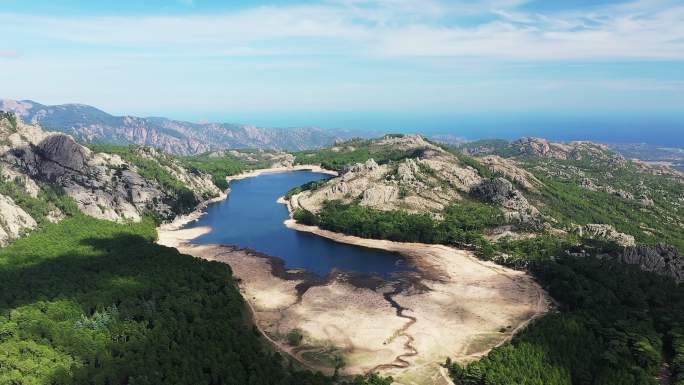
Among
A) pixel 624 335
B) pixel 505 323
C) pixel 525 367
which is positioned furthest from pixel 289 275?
pixel 624 335

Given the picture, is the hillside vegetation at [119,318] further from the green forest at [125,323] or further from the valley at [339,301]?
the valley at [339,301]

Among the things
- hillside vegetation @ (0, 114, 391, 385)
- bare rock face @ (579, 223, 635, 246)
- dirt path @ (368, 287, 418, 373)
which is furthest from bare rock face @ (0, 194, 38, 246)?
bare rock face @ (579, 223, 635, 246)

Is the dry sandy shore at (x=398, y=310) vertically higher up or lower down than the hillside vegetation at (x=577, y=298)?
lower down

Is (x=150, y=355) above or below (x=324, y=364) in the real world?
above

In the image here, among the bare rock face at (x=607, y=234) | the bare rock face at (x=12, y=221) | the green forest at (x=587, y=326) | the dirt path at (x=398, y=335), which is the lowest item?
the dirt path at (x=398, y=335)

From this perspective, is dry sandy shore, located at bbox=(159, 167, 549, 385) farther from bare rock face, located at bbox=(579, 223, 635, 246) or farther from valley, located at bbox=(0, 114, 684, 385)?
bare rock face, located at bbox=(579, 223, 635, 246)

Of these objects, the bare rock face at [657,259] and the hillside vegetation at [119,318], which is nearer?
the hillside vegetation at [119,318]

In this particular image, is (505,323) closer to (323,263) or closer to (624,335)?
(624,335)

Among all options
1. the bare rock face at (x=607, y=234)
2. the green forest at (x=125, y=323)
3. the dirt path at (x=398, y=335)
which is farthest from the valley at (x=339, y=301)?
the bare rock face at (x=607, y=234)
